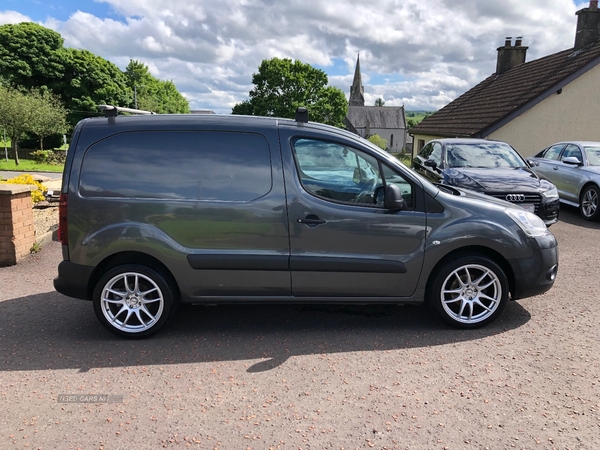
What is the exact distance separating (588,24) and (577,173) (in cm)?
1109

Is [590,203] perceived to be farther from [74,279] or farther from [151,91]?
[151,91]

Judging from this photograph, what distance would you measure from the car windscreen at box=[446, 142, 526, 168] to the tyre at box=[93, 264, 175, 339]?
656cm

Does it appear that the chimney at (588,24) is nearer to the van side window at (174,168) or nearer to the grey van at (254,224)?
the grey van at (254,224)

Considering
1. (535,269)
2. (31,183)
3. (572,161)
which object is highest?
(572,161)

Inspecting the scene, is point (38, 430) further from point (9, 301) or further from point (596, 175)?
point (596, 175)

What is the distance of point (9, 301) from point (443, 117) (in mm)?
22022

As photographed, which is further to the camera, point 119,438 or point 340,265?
point 340,265

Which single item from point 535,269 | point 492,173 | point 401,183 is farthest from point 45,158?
point 535,269

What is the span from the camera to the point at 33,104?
3234 centimetres

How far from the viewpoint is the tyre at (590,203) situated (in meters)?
9.84

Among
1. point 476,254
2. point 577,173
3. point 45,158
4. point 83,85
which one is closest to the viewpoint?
point 476,254

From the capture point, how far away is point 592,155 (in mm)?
10891

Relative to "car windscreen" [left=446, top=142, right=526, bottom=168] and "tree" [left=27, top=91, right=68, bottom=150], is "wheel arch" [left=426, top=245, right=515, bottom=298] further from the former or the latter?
"tree" [left=27, top=91, right=68, bottom=150]

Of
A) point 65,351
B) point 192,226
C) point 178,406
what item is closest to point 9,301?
point 65,351
